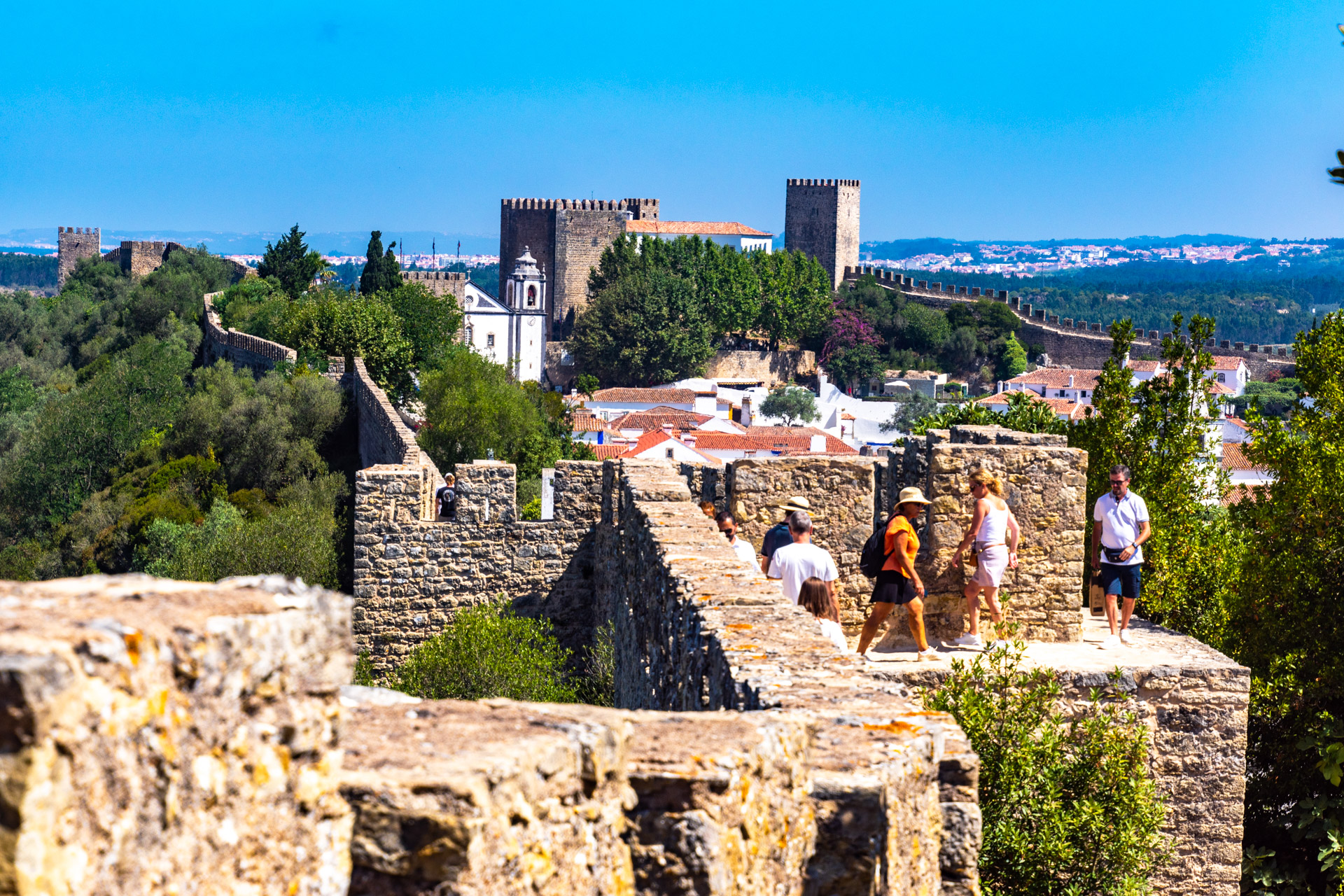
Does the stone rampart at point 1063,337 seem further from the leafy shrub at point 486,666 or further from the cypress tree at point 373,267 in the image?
the leafy shrub at point 486,666

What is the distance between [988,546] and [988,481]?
1.07ft

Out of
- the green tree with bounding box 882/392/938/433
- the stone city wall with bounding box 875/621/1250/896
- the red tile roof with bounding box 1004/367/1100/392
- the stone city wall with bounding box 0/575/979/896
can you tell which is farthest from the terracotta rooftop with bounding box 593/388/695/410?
the stone city wall with bounding box 0/575/979/896

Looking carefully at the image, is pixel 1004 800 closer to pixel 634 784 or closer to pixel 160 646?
pixel 634 784

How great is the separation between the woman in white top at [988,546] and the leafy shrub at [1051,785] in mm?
561

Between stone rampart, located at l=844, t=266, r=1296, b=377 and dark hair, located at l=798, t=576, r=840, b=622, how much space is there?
76.0 m

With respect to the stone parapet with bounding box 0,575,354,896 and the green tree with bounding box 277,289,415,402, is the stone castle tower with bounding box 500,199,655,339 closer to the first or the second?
the green tree with bounding box 277,289,415,402

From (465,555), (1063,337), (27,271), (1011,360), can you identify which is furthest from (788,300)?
(27,271)

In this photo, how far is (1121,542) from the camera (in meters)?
8.16

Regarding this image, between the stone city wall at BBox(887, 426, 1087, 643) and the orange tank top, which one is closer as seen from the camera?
the orange tank top

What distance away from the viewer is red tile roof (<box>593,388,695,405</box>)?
64250mm

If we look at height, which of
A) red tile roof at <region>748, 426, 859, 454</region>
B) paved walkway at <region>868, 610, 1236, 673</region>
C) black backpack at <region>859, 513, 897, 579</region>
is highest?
black backpack at <region>859, 513, 897, 579</region>

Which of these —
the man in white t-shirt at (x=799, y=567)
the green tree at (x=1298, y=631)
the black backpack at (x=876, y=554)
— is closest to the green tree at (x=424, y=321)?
the green tree at (x=1298, y=631)

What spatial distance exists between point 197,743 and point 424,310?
3580 centimetres

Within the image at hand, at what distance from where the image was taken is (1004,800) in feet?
19.4
